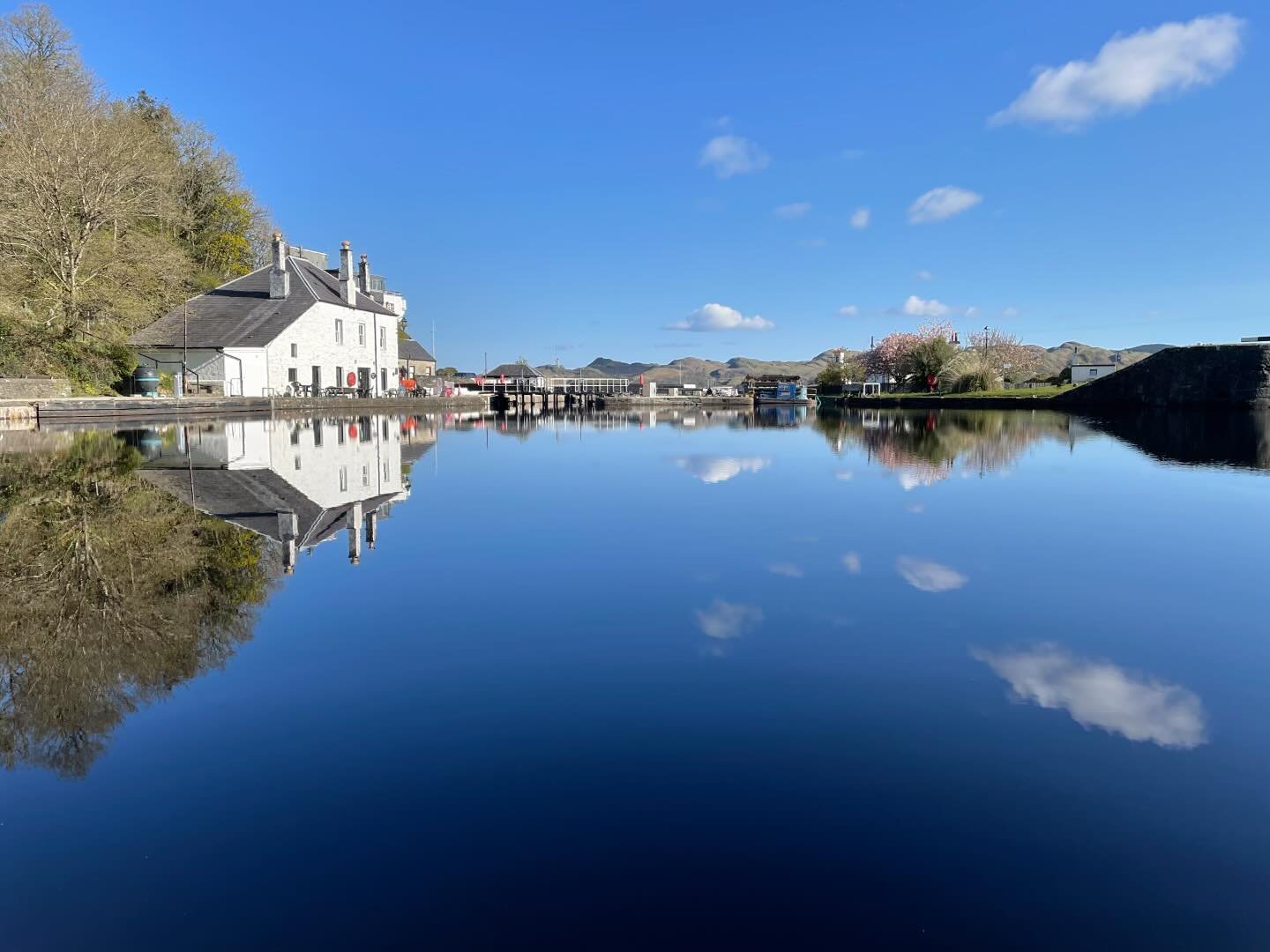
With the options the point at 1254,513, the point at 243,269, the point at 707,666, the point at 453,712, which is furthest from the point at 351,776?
the point at 243,269

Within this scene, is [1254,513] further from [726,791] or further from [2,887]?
[2,887]

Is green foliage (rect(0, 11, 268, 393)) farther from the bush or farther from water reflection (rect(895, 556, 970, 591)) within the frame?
the bush

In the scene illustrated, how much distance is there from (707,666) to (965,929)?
2.46m

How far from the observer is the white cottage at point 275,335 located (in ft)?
127

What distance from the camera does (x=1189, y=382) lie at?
158 ft

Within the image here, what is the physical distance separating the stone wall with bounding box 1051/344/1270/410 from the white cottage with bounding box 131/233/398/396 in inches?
1721

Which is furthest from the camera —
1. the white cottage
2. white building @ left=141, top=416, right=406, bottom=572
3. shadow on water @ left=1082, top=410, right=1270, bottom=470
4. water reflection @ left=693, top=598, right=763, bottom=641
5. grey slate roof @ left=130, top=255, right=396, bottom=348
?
grey slate roof @ left=130, top=255, right=396, bottom=348

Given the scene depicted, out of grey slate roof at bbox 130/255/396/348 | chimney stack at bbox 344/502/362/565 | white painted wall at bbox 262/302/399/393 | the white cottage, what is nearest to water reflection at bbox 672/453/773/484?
chimney stack at bbox 344/502/362/565

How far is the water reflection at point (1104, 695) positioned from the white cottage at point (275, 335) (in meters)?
40.6

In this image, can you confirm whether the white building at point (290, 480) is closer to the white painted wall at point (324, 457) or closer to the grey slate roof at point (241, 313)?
the white painted wall at point (324, 457)

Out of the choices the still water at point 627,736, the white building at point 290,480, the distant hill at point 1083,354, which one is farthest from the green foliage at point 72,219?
the distant hill at point 1083,354

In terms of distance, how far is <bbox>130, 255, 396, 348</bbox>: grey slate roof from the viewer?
3906cm

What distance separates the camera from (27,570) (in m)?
6.73

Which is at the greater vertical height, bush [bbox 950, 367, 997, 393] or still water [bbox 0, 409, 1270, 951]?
bush [bbox 950, 367, 997, 393]
